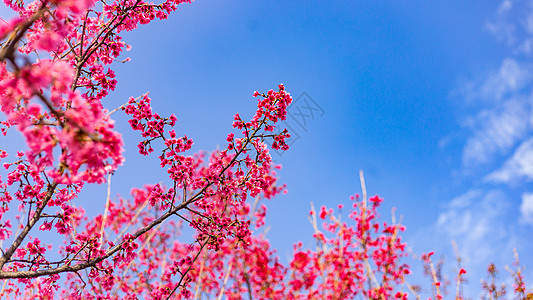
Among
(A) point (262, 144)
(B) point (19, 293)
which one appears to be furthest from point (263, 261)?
(A) point (262, 144)

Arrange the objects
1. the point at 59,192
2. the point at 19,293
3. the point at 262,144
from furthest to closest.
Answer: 1. the point at 19,293
2. the point at 262,144
3. the point at 59,192

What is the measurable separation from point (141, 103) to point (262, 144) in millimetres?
1844

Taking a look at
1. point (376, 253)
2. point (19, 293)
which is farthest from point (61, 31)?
point (376, 253)

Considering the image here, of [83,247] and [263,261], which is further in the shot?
[263,261]

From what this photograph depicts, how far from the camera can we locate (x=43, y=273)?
3.42 m

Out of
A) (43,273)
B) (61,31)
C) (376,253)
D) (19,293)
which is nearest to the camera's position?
(61,31)

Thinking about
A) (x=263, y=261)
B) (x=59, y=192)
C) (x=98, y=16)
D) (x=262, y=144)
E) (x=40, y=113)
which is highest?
(x=98, y=16)

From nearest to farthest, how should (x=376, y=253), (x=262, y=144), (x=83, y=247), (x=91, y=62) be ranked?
1. (x=83, y=247)
2. (x=262, y=144)
3. (x=91, y=62)
4. (x=376, y=253)

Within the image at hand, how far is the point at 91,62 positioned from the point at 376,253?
970cm

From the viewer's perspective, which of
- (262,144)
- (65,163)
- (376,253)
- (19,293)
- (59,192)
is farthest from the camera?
(376,253)

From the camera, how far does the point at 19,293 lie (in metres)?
8.22

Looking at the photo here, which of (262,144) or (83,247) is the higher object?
(262,144)

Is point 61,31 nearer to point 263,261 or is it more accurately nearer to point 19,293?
point 19,293

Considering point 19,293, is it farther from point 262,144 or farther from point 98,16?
point 262,144
